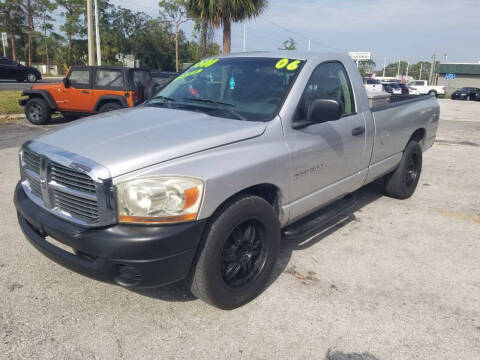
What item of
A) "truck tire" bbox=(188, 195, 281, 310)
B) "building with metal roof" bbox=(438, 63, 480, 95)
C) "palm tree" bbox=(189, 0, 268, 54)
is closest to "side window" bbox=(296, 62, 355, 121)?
"truck tire" bbox=(188, 195, 281, 310)

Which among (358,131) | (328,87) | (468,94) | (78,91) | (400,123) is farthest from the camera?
(468,94)

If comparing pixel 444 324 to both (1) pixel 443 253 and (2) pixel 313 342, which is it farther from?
(1) pixel 443 253

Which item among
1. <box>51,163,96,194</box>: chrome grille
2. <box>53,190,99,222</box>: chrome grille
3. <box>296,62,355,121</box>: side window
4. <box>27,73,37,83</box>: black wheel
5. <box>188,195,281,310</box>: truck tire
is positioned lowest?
<box>188,195,281,310</box>: truck tire

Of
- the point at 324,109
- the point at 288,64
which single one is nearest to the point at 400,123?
the point at 288,64

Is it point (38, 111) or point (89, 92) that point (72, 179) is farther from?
point (38, 111)

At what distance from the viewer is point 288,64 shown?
11.4 ft

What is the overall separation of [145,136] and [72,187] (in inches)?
21.9

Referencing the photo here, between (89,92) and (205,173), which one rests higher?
(89,92)

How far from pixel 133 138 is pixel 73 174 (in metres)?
0.44

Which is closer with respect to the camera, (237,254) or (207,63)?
(237,254)

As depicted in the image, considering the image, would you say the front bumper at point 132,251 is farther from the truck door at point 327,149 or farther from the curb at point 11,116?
the curb at point 11,116

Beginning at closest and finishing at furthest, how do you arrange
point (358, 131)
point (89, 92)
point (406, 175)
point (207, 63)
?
1. point (358, 131)
2. point (207, 63)
3. point (406, 175)
4. point (89, 92)

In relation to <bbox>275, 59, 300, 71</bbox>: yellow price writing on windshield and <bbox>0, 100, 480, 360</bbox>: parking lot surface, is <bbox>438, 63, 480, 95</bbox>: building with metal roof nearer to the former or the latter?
<bbox>0, 100, 480, 360</bbox>: parking lot surface

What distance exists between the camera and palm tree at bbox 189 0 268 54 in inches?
582
